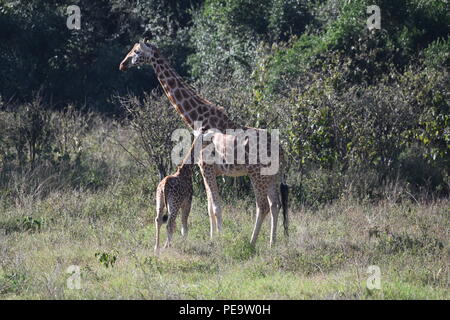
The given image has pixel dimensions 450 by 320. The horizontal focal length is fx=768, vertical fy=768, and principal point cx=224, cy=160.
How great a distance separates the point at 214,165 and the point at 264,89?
4185 millimetres

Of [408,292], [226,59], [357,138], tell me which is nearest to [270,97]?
[357,138]

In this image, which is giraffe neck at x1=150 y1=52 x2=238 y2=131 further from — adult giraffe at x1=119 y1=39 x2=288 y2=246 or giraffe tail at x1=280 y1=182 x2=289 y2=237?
giraffe tail at x1=280 y1=182 x2=289 y2=237

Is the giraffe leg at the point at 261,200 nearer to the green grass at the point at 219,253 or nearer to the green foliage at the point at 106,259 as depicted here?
the green grass at the point at 219,253

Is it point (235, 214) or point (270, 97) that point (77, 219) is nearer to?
point (235, 214)

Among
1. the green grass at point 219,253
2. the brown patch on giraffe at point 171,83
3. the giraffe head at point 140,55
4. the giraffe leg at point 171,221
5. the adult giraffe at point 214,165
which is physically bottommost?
the green grass at point 219,253

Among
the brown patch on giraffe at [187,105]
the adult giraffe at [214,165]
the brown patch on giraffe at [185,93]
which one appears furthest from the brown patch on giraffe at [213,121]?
the brown patch on giraffe at [185,93]

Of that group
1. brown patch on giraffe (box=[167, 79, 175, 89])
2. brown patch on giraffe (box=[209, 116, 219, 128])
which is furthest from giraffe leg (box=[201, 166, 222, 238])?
brown patch on giraffe (box=[167, 79, 175, 89])

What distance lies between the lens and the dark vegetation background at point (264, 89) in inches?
464

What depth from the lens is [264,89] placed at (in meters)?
13.6

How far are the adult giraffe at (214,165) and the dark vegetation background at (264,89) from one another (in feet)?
3.63

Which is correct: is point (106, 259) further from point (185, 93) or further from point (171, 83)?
point (171, 83)

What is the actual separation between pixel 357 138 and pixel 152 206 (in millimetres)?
3350
